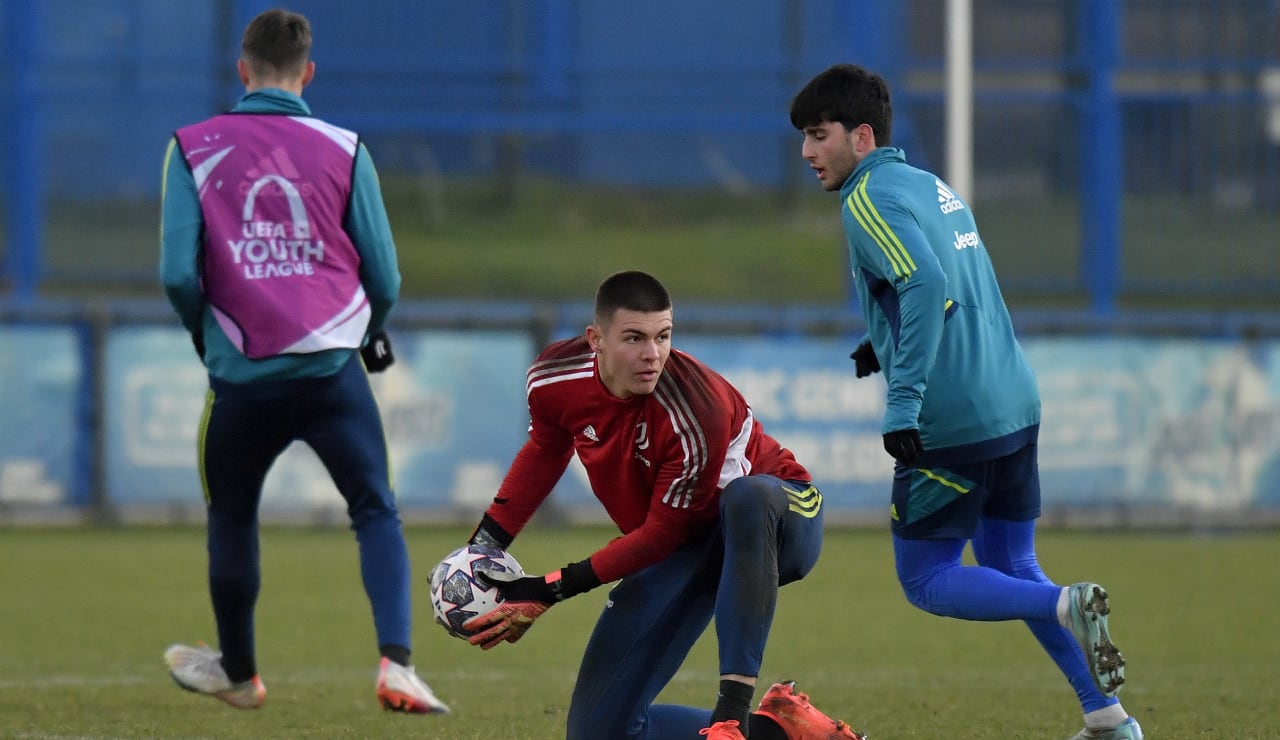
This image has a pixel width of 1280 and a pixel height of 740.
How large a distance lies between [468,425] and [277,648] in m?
4.85

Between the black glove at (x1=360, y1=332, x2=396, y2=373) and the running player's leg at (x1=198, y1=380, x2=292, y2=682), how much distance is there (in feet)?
1.33

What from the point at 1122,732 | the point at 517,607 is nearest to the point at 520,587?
the point at 517,607

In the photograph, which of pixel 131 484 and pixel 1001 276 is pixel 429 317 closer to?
pixel 131 484

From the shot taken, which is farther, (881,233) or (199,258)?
(199,258)

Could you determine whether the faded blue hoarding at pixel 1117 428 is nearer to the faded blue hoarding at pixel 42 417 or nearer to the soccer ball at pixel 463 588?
the faded blue hoarding at pixel 42 417

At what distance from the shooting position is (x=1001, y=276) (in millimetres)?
14703

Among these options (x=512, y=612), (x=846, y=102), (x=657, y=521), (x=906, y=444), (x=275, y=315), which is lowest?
(x=512, y=612)

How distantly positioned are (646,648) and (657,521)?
38 centimetres

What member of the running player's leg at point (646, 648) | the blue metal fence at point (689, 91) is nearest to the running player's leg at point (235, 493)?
the running player's leg at point (646, 648)

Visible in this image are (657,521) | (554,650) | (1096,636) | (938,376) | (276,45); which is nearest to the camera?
(1096,636)

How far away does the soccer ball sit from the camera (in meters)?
4.86

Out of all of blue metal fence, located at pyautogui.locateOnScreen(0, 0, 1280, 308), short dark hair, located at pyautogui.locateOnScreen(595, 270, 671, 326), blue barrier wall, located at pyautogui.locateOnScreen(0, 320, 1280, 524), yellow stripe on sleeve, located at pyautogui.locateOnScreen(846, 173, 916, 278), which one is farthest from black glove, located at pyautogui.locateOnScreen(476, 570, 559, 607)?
blue metal fence, located at pyautogui.locateOnScreen(0, 0, 1280, 308)

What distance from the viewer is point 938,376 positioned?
5117 millimetres

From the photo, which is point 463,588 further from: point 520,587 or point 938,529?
point 938,529
